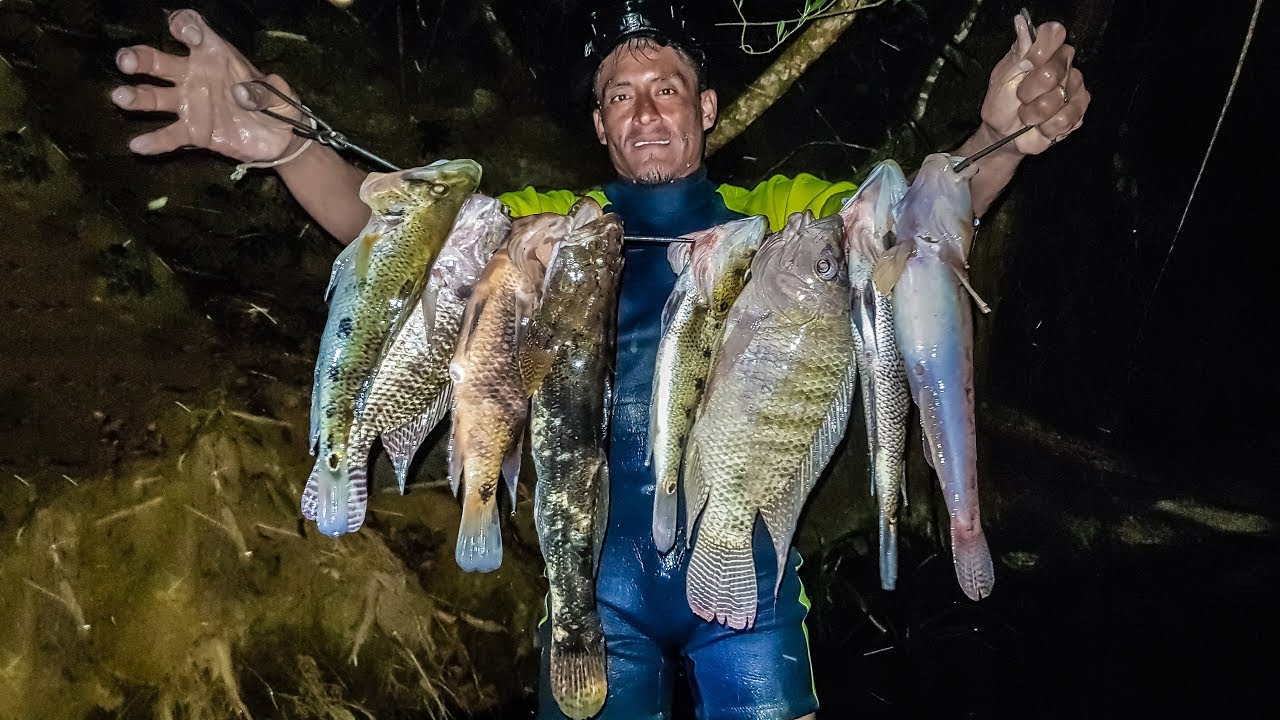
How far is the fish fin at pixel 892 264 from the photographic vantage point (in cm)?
269

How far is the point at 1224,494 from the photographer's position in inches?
148

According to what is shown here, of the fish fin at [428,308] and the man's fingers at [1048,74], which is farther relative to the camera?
the fish fin at [428,308]

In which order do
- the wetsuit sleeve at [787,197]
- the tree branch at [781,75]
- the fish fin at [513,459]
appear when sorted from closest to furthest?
the fish fin at [513,459]
the wetsuit sleeve at [787,197]
the tree branch at [781,75]

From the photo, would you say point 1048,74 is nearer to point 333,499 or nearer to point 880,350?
point 880,350

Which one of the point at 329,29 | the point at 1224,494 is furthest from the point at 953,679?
the point at 329,29

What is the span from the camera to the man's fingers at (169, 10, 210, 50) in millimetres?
2826

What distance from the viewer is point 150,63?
281 cm

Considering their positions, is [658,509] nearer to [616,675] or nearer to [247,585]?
[616,675]

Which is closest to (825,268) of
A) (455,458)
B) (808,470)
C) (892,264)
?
(892,264)

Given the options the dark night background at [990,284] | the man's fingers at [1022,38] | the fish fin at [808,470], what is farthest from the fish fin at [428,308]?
the man's fingers at [1022,38]

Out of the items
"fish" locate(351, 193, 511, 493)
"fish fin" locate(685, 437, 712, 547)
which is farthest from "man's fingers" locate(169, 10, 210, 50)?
"fish fin" locate(685, 437, 712, 547)

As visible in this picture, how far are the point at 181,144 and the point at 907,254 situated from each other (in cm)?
283

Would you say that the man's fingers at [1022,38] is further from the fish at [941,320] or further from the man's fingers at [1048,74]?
the fish at [941,320]

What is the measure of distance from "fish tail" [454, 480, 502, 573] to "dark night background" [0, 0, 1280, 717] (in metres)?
1.88
